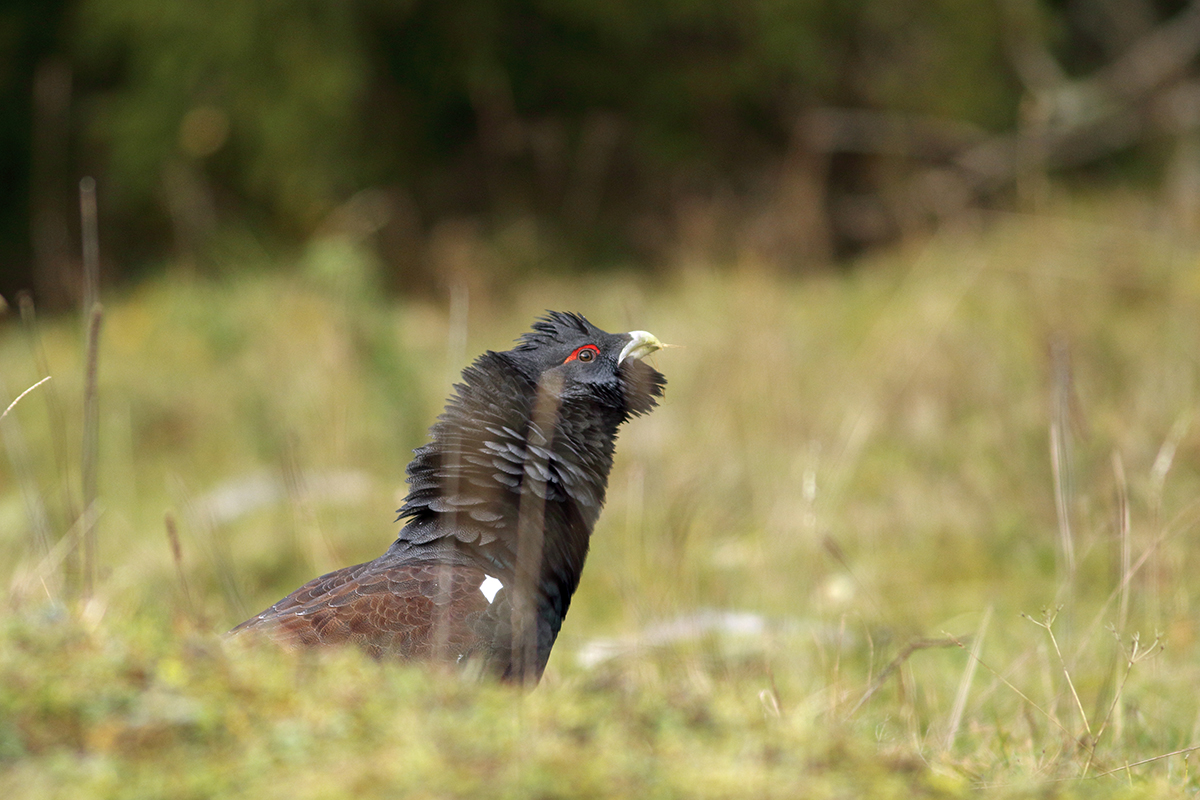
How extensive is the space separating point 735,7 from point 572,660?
993 centimetres

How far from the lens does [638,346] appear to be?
11.4 ft

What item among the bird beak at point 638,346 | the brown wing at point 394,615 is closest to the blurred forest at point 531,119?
the bird beak at point 638,346

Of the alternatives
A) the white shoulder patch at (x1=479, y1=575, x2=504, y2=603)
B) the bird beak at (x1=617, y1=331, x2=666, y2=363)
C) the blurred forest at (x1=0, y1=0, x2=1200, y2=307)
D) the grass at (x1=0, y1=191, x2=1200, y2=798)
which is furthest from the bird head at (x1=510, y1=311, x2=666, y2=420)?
the blurred forest at (x1=0, y1=0, x2=1200, y2=307)

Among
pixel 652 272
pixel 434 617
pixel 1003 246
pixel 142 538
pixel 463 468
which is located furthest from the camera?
pixel 652 272

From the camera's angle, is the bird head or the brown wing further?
the bird head

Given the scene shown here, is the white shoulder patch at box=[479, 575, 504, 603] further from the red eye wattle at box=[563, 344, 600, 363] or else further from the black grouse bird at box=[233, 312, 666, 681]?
the red eye wattle at box=[563, 344, 600, 363]

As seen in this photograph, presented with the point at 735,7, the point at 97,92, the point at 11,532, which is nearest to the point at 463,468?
the point at 11,532

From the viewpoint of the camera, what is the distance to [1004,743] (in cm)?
274

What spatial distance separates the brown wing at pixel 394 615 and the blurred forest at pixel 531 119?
25.1 ft

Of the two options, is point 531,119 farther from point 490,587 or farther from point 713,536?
A: point 490,587

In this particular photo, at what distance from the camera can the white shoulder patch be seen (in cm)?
284

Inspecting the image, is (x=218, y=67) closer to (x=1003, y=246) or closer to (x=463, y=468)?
(x=1003, y=246)

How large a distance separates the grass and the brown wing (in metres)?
0.25

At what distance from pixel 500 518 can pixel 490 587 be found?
0.85 ft
